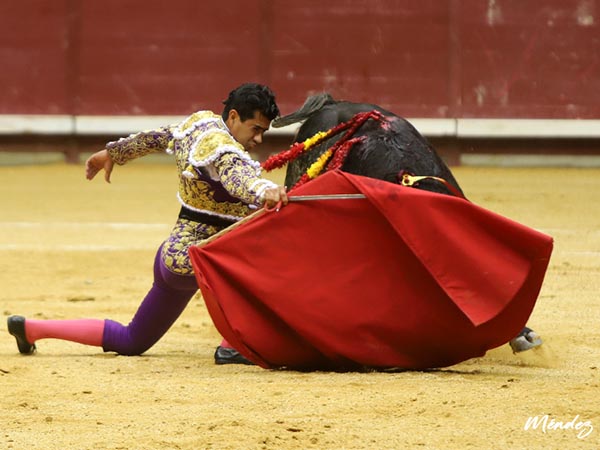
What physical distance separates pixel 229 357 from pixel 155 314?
21cm

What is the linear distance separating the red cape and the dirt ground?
0.25ft

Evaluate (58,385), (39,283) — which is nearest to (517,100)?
(39,283)

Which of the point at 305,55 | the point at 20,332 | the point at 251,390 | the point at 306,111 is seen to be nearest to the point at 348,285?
the point at 251,390

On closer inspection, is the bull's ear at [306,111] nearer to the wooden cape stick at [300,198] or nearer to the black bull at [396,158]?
the black bull at [396,158]

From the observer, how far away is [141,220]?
6.37 meters

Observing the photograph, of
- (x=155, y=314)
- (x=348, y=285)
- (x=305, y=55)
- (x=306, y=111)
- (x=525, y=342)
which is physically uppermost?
(x=306, y=111)

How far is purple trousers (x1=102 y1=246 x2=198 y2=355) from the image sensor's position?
10.4 ft

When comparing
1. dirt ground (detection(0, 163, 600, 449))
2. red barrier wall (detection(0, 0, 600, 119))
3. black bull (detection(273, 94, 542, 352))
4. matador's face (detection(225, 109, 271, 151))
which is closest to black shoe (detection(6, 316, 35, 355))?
dirt ground (detection(0, 163, 600, 449))

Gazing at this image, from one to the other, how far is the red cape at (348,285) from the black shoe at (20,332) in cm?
56

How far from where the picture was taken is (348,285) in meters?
2.97

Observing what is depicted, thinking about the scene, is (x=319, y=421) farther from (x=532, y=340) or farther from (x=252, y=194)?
(x=532, y=340)

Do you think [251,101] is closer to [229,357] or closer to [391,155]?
[391,155]

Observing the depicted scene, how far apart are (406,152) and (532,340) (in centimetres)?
58

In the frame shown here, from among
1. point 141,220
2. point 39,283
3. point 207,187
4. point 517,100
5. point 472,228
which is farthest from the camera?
point 517,100
